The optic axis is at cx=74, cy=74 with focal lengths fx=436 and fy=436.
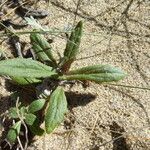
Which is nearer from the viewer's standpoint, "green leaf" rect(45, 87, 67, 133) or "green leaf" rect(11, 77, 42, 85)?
"green leaf" rect(45, 87, 67, 133)

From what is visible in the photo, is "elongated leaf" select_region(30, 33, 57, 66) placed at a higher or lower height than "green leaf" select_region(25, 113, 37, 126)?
higher

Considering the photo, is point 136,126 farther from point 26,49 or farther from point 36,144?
point 26,49

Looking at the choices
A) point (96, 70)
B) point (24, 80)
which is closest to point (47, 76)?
point (24, 80)

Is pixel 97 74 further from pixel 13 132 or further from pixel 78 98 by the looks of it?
pixel 13 132

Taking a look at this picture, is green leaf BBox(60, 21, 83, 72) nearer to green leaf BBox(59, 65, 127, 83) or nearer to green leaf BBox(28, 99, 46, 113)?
green leaf BBox(59, 65, 127, 83)

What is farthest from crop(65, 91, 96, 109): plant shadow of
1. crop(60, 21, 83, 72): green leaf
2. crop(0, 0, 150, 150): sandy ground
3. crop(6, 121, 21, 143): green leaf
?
crop(6, 121, 21, 143): green leaf

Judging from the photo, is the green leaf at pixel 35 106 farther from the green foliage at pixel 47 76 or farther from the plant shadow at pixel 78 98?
the plant shadow at pixel 78 98

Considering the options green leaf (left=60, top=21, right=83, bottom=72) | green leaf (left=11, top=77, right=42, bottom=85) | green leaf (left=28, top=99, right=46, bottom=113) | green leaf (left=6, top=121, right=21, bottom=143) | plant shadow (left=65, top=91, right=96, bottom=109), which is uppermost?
green leaf (left=60, top=21, right=83, bottom=72)
